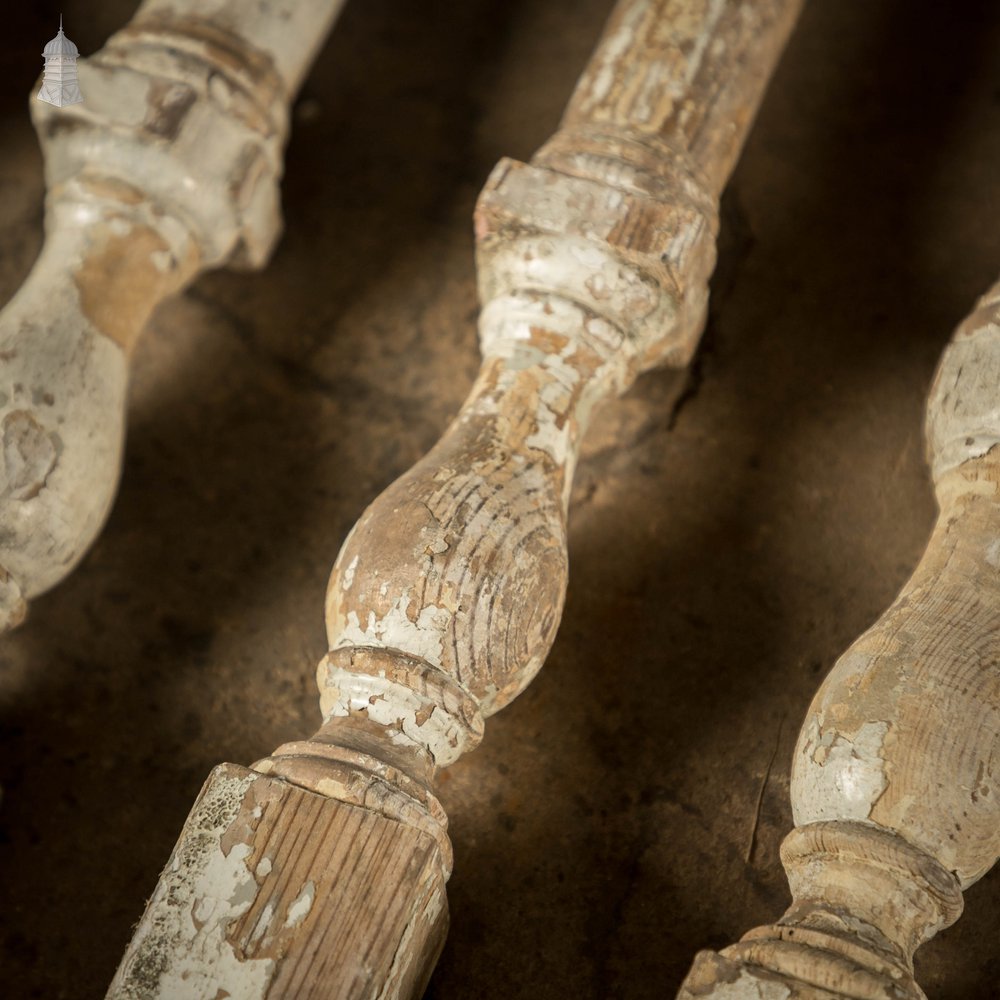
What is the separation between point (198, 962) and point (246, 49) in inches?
60.0

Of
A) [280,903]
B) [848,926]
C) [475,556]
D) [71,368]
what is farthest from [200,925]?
[71,368]

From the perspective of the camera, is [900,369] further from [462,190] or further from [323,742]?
[323,742]

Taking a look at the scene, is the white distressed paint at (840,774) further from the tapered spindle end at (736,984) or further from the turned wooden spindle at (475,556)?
the turned wooden spindle at (475,556)

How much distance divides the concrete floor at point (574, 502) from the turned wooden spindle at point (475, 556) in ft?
0.83

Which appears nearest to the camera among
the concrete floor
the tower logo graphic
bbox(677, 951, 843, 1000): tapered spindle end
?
bbox(677, 951, 843, 1000): tapered spindle end

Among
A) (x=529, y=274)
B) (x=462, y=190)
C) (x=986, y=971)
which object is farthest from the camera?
(x=462, y=190)

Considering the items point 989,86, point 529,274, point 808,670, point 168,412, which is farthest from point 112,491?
point 989,86

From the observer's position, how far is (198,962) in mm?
1326

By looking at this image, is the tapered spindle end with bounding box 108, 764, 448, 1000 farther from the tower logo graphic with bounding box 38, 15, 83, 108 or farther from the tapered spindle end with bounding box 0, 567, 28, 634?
the tower logo graphic with bounding box 38, 15, 83, 108

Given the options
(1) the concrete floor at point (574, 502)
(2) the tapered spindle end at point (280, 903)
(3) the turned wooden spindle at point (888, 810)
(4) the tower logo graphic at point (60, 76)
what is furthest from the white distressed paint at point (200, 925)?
(4) the tower logo graphic at point (60, 76)

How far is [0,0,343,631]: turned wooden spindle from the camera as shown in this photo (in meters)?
1.68

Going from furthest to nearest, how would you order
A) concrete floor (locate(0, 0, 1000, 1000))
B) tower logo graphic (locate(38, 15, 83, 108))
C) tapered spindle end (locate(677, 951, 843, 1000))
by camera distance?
concrete floor (locate(0, 0, 1000, 1000))
tower logo graphic (locate(38, 15, 83, 108))
tapered spindle end (locate(677, 951, 843, 1000))

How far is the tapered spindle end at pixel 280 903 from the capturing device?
4.35ft

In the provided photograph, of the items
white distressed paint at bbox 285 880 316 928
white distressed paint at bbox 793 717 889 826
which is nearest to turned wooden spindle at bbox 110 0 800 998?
white distressed paint at bbox 285 880 316 928
